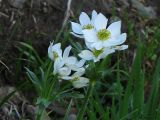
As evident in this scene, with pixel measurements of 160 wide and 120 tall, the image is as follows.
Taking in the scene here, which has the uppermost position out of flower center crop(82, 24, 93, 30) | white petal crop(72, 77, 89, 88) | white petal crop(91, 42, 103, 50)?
flower center crop(82, 24, 93, 30)

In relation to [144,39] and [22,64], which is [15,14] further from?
[144,39]

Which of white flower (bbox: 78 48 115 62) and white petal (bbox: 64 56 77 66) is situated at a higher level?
white flower (bbox: 78 48 115 62)

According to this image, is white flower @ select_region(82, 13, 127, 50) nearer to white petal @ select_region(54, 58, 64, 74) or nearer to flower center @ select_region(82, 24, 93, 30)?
flower center @ select_region(82, 24, 93, 30)

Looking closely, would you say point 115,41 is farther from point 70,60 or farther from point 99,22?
point 70,60

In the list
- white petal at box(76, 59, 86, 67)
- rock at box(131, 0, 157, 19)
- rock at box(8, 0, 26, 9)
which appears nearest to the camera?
white petal at box(76, 59, 86, 67)

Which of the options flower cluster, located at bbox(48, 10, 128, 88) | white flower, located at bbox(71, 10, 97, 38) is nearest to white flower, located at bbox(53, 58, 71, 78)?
Answer: flower cluster, located at bbox(48, 10, 128, 88)

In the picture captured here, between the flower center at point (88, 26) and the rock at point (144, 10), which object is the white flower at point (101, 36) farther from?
the rock at point (144, 10)

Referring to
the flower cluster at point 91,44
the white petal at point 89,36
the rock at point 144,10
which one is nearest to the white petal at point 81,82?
the flower cluster at point 91,44
